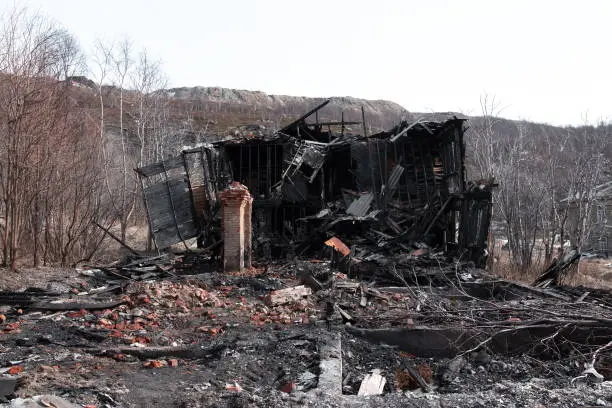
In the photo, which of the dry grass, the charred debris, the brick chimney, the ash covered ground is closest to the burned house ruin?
the charred debris

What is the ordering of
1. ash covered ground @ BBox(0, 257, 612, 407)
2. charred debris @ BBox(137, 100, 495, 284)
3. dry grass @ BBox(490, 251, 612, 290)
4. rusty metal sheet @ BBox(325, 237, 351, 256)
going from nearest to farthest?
ash covered ground @ BBox(0, 257, 612, 407) < rusty metal sheet @ BBox(325, 237, 351, 256) < dry grass @ BBox(490, 251, 612, 290) < charred debris @ BBox(137, 100, 495, 284)

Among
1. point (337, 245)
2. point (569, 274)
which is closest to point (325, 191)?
point (337, 245)

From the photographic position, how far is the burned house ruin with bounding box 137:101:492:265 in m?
16.4

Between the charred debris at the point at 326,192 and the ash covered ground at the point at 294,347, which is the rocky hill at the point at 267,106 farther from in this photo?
the ash covered ground at the point at 294,347

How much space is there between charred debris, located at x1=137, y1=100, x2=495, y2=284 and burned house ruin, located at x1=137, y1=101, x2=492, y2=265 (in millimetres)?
37

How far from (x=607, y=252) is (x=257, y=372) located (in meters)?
33.2

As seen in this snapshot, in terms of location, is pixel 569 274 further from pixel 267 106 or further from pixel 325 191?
pixel 267 106

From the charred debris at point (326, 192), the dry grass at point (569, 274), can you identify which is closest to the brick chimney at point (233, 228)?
the charred debris at point (326, 192)

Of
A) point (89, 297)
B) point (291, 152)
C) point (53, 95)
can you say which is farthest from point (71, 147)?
point (291, 152)

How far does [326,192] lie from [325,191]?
7 centimetres

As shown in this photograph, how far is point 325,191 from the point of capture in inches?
740

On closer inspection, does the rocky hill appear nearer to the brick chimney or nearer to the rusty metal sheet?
the rusty metal sheet

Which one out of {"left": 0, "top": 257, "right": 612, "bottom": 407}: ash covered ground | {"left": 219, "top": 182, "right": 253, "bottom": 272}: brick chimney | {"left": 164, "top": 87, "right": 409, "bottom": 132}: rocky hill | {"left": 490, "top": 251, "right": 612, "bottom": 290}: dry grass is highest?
{"left": 164, "top": 87, "right": 409, "bottom": 132}: rocky hill

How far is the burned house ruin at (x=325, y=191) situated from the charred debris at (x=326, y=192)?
0.04 meters
